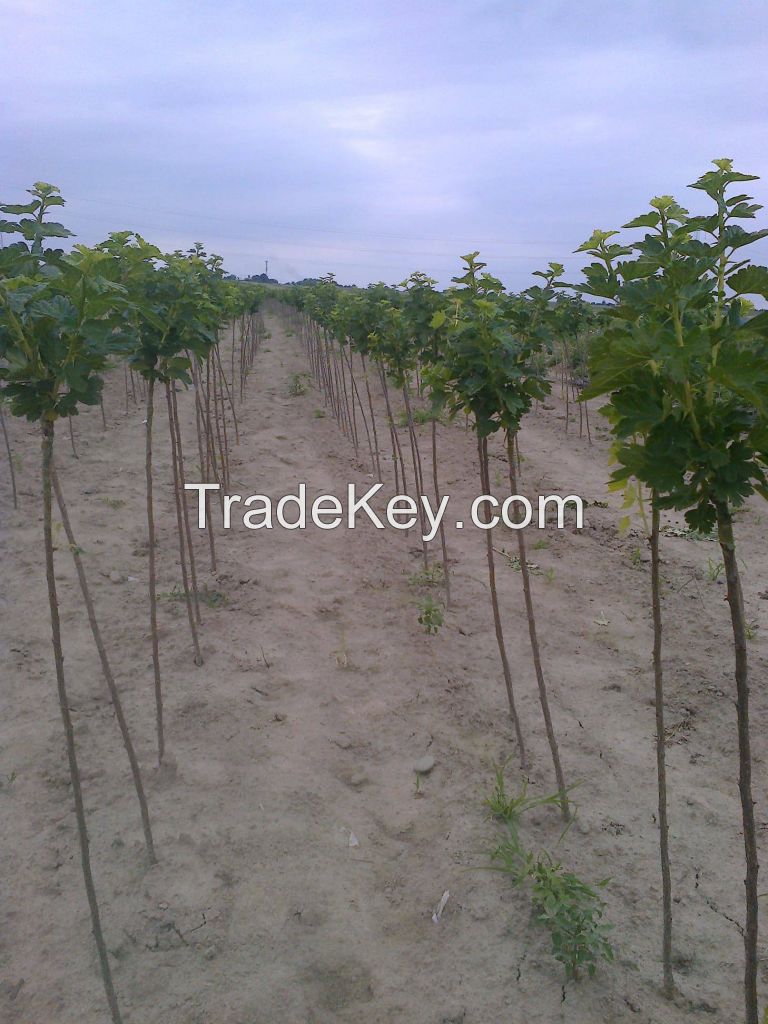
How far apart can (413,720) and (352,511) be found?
405 cm

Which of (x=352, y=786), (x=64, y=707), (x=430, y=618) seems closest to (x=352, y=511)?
(x=430, y=618)

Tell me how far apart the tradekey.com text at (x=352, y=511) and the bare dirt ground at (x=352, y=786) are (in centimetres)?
59

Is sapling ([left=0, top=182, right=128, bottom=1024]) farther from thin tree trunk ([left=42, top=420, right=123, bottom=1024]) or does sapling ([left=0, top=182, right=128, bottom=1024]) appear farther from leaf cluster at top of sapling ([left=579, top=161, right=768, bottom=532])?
leaf cluster at top of sapling ([left=579, top=161, right=768, bottom=532])

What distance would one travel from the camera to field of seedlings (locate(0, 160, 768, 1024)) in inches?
86.4

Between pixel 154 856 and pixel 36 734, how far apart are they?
4.40 ft

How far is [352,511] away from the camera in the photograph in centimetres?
845

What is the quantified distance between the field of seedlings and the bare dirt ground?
2cm

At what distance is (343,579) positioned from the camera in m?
6.68

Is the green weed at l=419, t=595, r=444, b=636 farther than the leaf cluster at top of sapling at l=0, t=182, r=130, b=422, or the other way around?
the green weed at l=419, t=595, r=444, b=636

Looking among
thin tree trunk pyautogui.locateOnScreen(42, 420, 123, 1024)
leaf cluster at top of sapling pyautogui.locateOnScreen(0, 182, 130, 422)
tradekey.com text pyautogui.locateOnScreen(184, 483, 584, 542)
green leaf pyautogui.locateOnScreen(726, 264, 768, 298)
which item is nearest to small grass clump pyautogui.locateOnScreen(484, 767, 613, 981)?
thin tree trunk pyautogui.locateOnScreen(42, 420, 123, 1024)

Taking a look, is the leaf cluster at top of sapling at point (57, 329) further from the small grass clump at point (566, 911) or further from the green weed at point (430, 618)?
the green weed at point (430, 618)

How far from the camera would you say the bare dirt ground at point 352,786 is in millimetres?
2885

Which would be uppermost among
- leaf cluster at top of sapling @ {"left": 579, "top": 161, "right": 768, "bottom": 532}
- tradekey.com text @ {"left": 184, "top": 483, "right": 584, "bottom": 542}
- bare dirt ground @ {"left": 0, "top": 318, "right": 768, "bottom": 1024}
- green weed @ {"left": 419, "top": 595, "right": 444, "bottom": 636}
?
leaf cluster at top of sapling @ {"left": 579, "top": 161, "right": 768, "bottom": 532}

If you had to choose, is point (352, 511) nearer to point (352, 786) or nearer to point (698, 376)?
point (352, 786)
